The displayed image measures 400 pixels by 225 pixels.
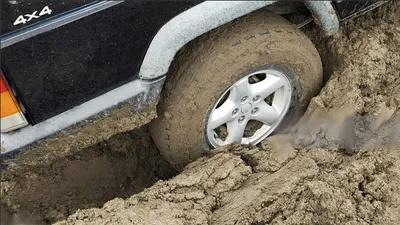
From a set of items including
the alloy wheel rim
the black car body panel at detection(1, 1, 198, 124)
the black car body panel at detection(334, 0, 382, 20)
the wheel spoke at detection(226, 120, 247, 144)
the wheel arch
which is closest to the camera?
the black car body panel at detection(1, 1, 198, 124)

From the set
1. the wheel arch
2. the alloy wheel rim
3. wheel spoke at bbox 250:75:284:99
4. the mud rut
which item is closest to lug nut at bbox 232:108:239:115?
the alloy wheel rim

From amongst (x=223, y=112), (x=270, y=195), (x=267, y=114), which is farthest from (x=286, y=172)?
(x=223, y=112)

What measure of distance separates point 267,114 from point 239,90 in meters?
0.33

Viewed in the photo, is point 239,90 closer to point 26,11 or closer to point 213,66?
point 213,66

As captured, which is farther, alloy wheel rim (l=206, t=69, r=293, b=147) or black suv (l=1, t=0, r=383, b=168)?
alloy wheel rim (l=206, t=69, r=293, b=147)

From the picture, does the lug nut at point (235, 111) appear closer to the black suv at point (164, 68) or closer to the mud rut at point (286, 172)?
the black suv at point (164, 68)

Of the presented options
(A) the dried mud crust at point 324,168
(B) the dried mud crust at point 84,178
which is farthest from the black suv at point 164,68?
(B) the dried mud crust at point 84,178

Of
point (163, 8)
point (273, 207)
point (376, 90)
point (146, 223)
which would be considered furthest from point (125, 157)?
point (376, 90)

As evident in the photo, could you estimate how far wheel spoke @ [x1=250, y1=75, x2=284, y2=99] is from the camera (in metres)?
3.00

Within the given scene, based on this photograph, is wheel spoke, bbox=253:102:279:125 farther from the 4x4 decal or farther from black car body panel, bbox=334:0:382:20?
the 4x4 decal

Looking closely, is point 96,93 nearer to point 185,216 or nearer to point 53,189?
point 185,216

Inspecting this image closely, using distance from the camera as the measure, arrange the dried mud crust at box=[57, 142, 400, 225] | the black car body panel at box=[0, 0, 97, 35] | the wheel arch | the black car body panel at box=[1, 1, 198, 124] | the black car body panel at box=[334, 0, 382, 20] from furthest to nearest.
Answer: the black car body panel at box=[334, 0, 382, 20], the dried mud crust at box=[57, 142, 400, 225], the wheel arch, the black car body panel at box=[1, 1, 198, 124], the black car body panel at box=[0, 0, 97, 35]

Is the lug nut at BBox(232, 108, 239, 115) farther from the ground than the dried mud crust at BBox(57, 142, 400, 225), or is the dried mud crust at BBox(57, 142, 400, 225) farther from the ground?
the lug nut at BBox(232, 108, 239, 115)

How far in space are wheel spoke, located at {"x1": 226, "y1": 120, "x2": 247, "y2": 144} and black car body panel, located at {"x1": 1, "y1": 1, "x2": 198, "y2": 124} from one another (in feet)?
2.73
